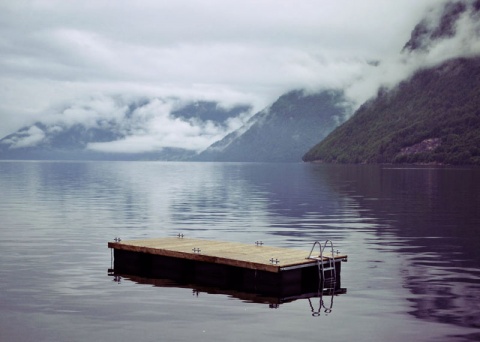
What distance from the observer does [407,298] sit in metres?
39.1

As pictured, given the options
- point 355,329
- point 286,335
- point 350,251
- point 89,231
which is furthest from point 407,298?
point 89,231

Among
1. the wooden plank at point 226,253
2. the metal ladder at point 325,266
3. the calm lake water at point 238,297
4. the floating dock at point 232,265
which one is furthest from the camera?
the metal ladder at point 325,266

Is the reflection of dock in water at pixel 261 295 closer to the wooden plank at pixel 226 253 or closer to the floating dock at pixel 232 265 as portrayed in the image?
the floating dock at pixel 232 265

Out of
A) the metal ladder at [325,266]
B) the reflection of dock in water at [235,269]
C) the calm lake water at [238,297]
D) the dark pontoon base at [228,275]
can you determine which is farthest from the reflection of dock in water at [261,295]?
the metal ladder at [325,266]

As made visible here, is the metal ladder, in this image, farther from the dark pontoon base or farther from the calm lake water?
the calm lake water

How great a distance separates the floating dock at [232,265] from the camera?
131 ft

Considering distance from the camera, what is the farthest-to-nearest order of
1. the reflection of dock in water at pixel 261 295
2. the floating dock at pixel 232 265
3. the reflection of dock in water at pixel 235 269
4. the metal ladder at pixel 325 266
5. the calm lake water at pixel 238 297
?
the metal ladder at pixel 325 266 < the floating dock at pixel 232 265 < the reflection of dock in water at pixel 235 269 < the reflection of dock in water at pixel 261 295 < the calm lake water at pixel 238 297

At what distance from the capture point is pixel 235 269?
4181cm

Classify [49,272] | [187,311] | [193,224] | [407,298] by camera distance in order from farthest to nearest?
1. [193,224]
2. [49,272]
3. [407,298]
4. [187,311]

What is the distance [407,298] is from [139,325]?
13701 mm

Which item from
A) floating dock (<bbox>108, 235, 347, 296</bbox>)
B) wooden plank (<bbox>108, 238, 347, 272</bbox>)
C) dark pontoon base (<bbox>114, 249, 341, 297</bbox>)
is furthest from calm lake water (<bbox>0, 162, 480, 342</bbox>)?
wooden plank (<bbox>108, 238, 347, 272</bbox>)

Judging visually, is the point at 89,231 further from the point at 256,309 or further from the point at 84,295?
the point at 256,309


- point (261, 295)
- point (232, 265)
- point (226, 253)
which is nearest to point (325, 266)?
point (261, 295)

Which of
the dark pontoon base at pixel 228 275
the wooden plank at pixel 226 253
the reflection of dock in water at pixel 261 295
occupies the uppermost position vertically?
the wooden plank at pixel 226 253
